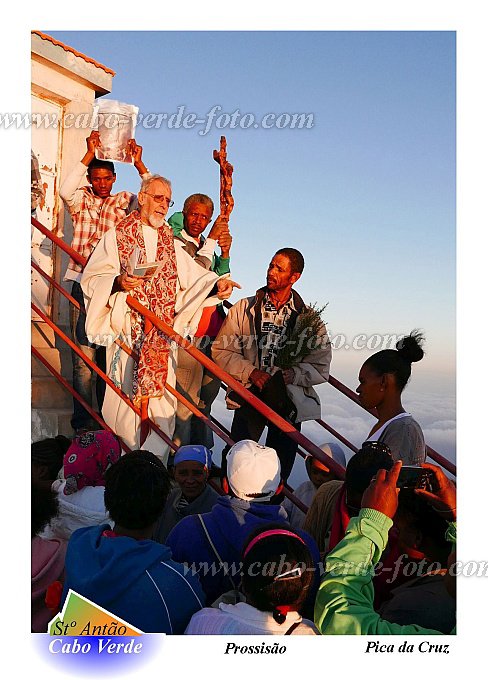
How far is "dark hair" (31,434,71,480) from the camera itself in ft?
12.7

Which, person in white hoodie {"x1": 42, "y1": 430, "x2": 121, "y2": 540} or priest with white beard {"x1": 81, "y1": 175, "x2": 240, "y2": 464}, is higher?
priest with white beard {"x1": 81, "y1": 175, "x2": 240, "y2": 464}

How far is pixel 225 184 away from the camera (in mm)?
5555

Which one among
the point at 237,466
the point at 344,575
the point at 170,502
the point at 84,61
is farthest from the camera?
the point at 84,61

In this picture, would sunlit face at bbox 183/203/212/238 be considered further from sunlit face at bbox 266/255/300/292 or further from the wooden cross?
sunlit face at bbox 266/255/300/292

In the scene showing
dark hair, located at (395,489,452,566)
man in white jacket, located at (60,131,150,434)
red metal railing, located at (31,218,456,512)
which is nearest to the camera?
dark hair, located at (395,489,452,566)

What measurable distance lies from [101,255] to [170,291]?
1.68 ft

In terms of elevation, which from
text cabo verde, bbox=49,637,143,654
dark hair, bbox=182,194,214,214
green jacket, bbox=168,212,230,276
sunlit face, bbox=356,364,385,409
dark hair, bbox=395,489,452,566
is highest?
dark hair, bbox=182,194,214,214

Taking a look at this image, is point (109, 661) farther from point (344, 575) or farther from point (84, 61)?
point (84, 61)

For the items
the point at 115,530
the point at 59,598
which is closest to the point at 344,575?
the point at 115,530

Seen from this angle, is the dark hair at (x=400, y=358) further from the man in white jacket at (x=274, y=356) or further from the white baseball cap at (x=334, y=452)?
the man in white jacket at (x=274, y=356)

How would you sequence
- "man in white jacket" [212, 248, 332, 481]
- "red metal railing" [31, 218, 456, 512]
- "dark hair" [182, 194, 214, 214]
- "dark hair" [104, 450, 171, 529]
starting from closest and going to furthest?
"dark hair" [104, 450, 171, 529], "red metal railing" [31, 218, 456, 512], "man in white jacket" [212, 248, 332, 481], "dark hair" [182, 194, 214, 214]

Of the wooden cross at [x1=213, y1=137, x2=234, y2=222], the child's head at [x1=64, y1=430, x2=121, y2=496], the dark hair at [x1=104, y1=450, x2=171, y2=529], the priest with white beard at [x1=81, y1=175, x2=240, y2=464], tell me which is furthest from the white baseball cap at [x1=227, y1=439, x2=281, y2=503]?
the wooden cross at [x1=213, y1=137, x2=234, y2=222]

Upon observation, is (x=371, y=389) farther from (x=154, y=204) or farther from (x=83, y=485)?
(x=154, y=204)

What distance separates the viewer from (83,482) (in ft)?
11.5
